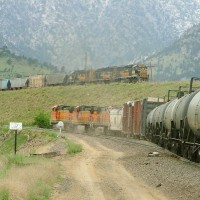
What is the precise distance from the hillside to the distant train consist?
1.66m

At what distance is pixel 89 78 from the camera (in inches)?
4774

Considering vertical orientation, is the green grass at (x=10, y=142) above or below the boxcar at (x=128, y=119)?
below

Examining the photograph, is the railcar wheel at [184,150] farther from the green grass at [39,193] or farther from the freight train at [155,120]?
the green grass at [39,193]

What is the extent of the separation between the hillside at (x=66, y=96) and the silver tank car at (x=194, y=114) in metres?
69.2

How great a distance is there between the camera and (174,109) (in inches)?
1113

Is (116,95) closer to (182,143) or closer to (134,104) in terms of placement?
(134,104)

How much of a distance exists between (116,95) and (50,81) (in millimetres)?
40793

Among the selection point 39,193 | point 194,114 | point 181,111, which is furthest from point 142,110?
point 39,193

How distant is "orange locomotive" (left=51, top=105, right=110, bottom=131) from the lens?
70.1 m

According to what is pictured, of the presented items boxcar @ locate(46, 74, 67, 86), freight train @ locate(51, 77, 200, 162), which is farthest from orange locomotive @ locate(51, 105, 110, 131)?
boxcar @ locate(46, 74, 67, 86)

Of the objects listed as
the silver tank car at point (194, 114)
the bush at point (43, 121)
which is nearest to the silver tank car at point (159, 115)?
the silver tank car at point (194, 114)

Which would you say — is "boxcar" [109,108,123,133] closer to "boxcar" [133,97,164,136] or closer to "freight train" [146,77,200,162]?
"boxcar" [133,97,164,136]

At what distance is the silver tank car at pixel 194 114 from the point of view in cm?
2247

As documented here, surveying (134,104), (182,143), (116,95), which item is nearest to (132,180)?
(182,143)
